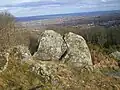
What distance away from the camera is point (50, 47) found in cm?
1780

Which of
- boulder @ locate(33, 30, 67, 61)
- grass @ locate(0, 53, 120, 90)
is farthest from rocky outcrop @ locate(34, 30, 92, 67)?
grass @ locate(0, 53, 120, 90)

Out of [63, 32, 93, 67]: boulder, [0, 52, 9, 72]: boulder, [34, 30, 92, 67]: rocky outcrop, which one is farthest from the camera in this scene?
[34, 30, 92, 67]: rocky outcrop

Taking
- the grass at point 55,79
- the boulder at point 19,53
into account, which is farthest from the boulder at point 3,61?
the boulder at point 19,53

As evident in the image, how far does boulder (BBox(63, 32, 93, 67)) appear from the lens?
1667cm

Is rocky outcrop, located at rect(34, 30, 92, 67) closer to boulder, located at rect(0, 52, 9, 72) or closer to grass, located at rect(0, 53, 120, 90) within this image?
grass, located at rect(0, 53, 120, 90)

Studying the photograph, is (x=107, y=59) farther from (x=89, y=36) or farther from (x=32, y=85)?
(x=89, y=36)

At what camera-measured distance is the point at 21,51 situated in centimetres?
1480

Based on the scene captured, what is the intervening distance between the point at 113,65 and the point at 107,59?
85 centimetres

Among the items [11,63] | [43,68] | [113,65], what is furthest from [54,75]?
[113,65]

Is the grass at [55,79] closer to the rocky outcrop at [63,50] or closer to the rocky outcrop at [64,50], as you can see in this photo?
the rocky outcrop at [63,50]

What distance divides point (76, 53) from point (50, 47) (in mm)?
1711

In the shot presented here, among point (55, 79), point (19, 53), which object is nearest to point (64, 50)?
point (19, 53)

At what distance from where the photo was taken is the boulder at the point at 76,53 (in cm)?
1667

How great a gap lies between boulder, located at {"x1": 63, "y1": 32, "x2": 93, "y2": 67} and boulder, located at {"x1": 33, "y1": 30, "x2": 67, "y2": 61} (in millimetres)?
449
